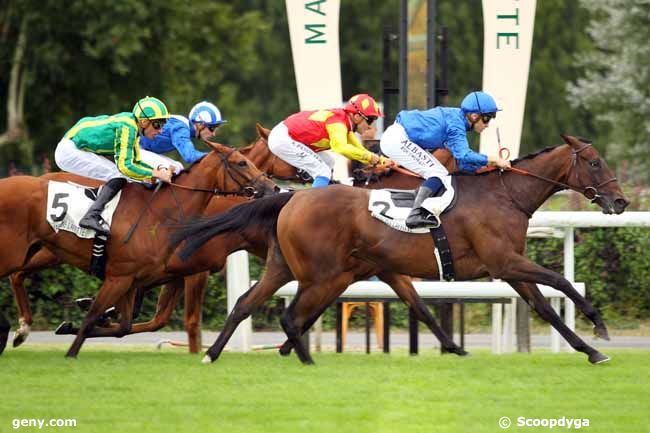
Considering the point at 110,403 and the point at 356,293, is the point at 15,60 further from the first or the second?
the point at 110,403

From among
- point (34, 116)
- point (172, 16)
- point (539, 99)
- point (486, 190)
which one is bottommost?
point (539, 99)

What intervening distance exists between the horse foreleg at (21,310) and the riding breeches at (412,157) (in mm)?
2766

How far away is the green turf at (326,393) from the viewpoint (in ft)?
21.3

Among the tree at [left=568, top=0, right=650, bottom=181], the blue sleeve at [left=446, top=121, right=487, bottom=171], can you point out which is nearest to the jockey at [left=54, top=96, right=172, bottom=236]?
the blue sleeve at [left=446, top=121, right=487, bottom=171]

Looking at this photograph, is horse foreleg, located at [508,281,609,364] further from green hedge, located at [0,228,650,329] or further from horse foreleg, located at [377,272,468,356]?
green hedge, located at [0,228,650,329]

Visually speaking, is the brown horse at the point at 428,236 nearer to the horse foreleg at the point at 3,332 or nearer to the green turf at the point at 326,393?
the green turf at the point at 326,393

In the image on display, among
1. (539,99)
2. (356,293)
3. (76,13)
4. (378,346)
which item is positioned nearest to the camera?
(356,293)

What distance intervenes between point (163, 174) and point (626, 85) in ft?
52.6

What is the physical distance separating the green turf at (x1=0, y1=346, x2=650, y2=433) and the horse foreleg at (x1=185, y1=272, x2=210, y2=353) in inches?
32.6

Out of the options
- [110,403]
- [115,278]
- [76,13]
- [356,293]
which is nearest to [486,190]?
[356,293]

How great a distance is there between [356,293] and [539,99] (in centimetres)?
2764

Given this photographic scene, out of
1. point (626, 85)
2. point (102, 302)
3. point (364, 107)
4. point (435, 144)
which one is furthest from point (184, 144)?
point (626, 85)

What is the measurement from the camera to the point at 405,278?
930 cm

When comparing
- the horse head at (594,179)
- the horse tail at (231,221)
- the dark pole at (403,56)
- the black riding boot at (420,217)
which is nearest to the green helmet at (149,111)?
the horse tail at (231,221)
